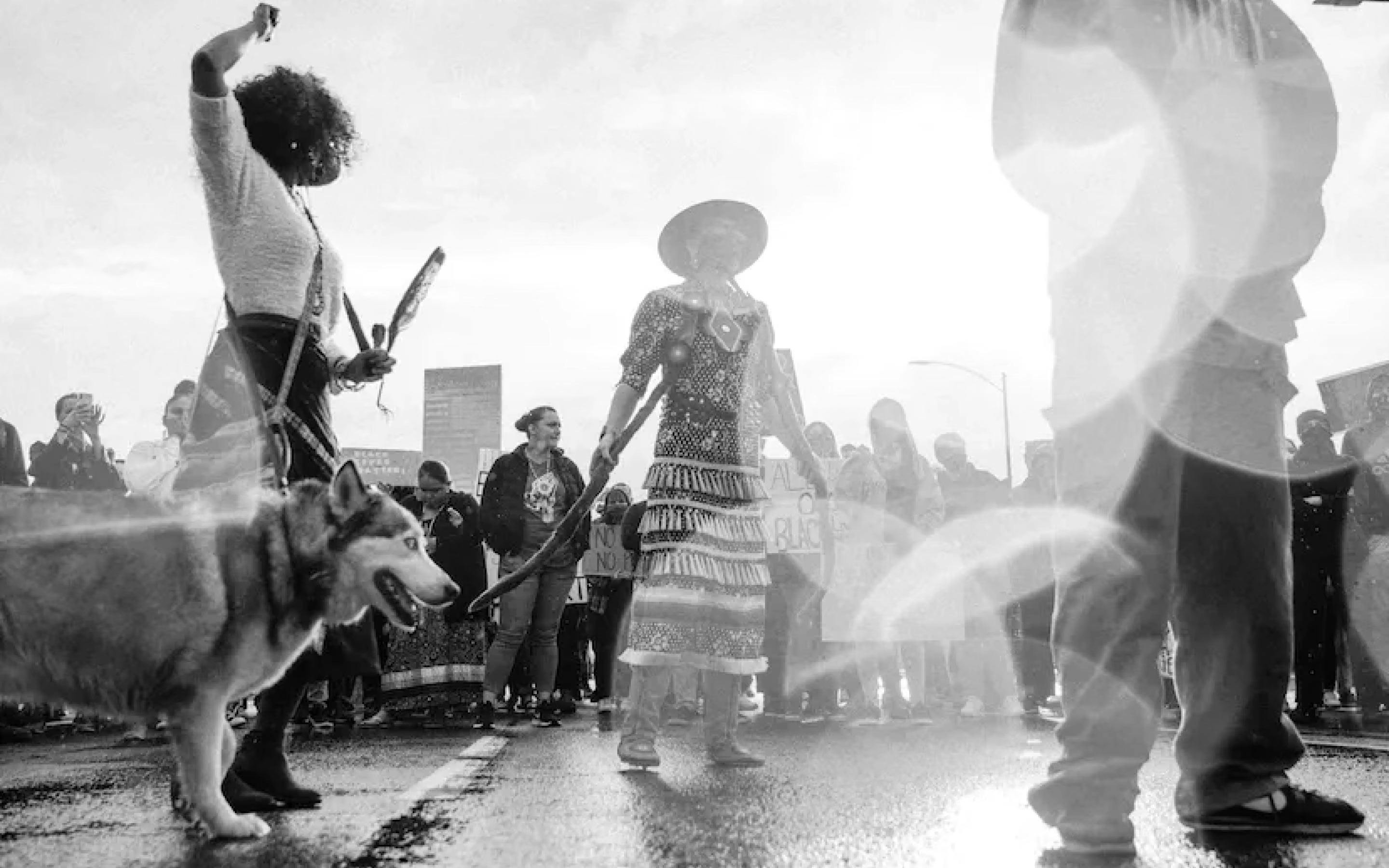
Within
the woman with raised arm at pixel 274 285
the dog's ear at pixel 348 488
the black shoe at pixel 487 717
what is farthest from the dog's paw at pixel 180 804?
the black shoe at pixel 487 717

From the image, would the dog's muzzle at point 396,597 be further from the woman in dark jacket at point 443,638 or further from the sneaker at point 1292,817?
the woman in dark jacket at point 443,638

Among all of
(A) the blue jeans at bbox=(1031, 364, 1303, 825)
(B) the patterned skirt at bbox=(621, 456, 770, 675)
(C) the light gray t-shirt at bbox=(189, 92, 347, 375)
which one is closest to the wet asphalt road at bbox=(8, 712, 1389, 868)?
(A) the blue jeans at bbox=(1031, 364, 1303, 825)

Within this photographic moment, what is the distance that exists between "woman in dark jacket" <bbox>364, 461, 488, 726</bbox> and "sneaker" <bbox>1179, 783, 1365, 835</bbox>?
295 inches

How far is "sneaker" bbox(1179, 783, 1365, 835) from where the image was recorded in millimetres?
2939

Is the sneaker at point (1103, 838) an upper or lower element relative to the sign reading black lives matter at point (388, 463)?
lower

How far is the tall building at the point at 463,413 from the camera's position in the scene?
6550 cm

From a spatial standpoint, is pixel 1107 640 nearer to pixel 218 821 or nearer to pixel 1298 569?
pixel 218 821

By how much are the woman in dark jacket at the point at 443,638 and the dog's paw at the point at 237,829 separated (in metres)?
6.53

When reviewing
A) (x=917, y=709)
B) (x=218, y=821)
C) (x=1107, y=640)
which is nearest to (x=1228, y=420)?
(x=1107, y=640)

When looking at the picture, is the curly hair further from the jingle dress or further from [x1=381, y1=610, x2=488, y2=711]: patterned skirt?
[x1=381, y1=610, x2=488, y2=711]: patterned skirt

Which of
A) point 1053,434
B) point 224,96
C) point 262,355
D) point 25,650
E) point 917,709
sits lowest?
point 917,709

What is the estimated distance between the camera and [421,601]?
4199mm

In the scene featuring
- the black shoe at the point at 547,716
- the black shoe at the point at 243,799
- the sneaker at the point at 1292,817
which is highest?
the sneaker at the point at 1292,817

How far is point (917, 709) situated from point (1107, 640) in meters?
6.63
